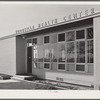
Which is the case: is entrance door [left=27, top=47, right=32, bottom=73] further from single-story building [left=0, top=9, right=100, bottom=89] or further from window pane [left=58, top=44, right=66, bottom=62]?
window pane [left=58, top=44, right=66, bottom=62]

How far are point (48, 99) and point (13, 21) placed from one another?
10.5 meters

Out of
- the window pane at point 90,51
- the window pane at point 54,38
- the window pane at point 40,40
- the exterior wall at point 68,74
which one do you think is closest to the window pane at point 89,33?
the window pane at point 90,51

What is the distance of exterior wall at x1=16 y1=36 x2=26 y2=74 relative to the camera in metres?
16.3

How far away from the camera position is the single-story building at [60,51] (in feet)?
33.7

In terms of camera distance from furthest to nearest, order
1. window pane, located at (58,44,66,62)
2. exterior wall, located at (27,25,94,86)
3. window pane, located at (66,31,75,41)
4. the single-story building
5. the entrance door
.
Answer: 1. the entrance door
2. window pane, located at (58,44,66,62)
3. window pane, located at (66,31,75,41)
4. exterior wall, located at (27,25,94,86)
5. the single-story building

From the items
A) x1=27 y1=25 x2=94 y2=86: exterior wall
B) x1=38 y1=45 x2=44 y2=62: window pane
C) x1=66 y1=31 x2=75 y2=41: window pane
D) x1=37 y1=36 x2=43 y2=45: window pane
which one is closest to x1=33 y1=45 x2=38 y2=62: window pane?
x1=38 y1=45 x2=44 y2=62: window pane

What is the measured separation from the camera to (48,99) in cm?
687

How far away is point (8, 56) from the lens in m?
17.8

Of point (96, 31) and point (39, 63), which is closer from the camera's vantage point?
point (96, 31)

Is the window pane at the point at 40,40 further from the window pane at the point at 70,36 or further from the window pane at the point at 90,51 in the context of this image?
the window pane at the point at 90,51

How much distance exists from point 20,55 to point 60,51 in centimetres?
490

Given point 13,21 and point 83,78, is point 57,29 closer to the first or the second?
point 83,78

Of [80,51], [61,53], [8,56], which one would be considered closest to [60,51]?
[61,53]

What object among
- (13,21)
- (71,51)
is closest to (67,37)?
(71,51)
